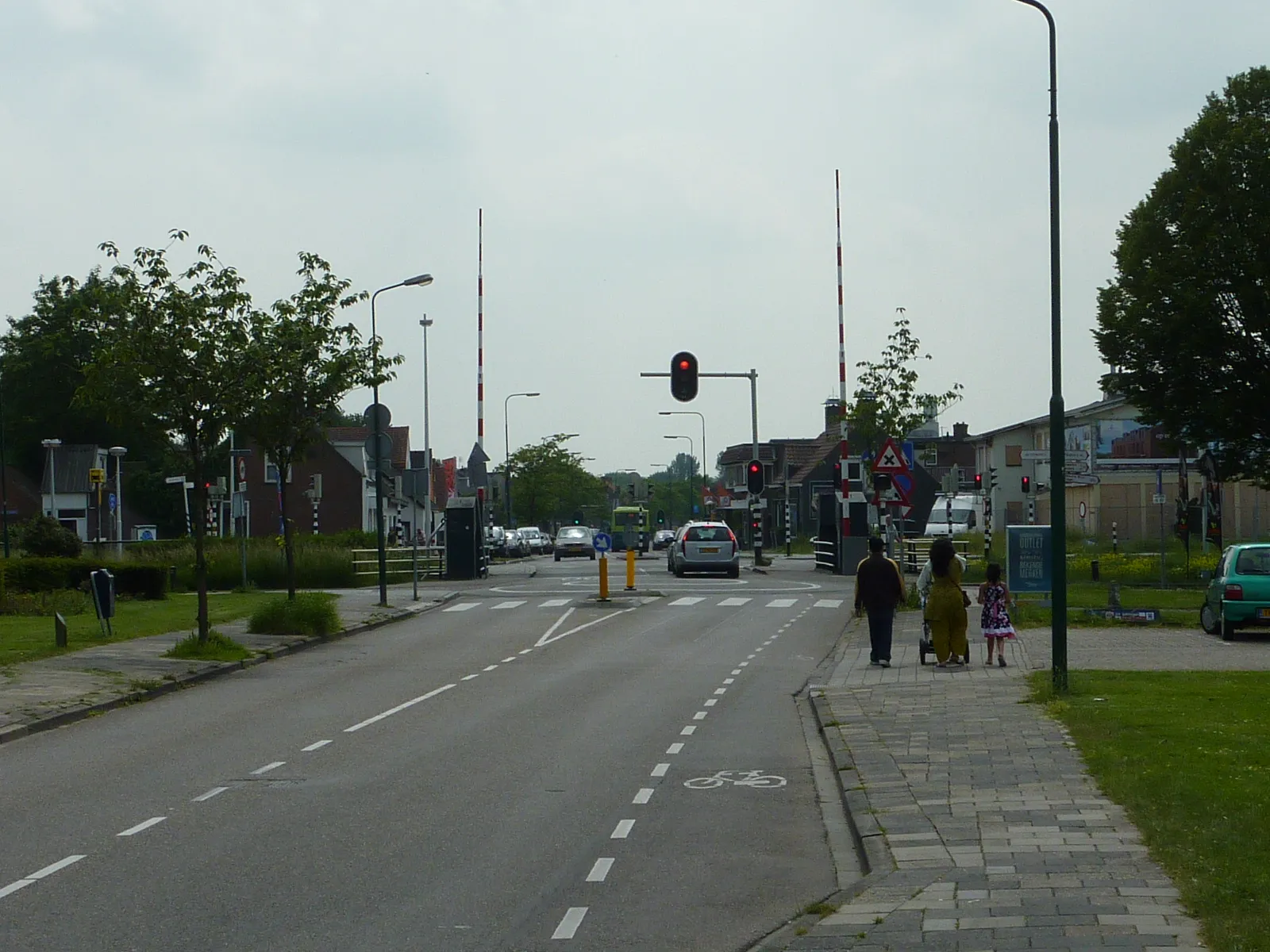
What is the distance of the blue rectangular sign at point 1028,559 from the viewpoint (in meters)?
26.5

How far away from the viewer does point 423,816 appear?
10117 millimetres

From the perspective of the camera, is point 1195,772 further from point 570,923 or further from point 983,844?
point 570,923

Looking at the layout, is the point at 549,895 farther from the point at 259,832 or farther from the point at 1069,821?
the point at 1069,821

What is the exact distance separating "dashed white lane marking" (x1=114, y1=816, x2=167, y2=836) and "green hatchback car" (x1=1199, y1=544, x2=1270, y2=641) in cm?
1798

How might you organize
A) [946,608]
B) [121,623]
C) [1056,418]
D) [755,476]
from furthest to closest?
[755,476] < [121,623] < [946,608] < [1056,418]

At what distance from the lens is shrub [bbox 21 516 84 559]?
131 feet

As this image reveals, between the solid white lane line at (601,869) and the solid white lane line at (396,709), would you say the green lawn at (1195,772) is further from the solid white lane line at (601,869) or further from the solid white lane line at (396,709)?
the solid white lane line at (396,709)

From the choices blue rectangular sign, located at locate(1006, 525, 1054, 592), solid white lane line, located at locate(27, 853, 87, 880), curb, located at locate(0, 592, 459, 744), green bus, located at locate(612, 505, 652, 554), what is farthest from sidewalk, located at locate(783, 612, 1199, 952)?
green bus, located at locate(612, 505, 652, 554)

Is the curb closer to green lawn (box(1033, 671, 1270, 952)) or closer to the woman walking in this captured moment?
the woman walking

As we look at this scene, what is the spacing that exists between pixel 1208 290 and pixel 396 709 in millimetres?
26837

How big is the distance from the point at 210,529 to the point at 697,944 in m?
69.9

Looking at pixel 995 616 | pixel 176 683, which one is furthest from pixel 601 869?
pixel 995 616

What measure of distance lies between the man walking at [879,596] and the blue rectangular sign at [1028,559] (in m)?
6.37

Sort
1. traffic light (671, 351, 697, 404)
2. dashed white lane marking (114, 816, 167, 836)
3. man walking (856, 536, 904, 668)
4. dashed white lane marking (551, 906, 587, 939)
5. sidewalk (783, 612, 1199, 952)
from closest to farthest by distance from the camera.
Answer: sidewalk (783, 612, 1199, 952)
dashed white lane marking (551, 906, 587, 939)
dashed white lane marking (114, 816, 167, 836)
man walking (856, 536, 904, 668)
traffic light (671, 351, 697, 404)
